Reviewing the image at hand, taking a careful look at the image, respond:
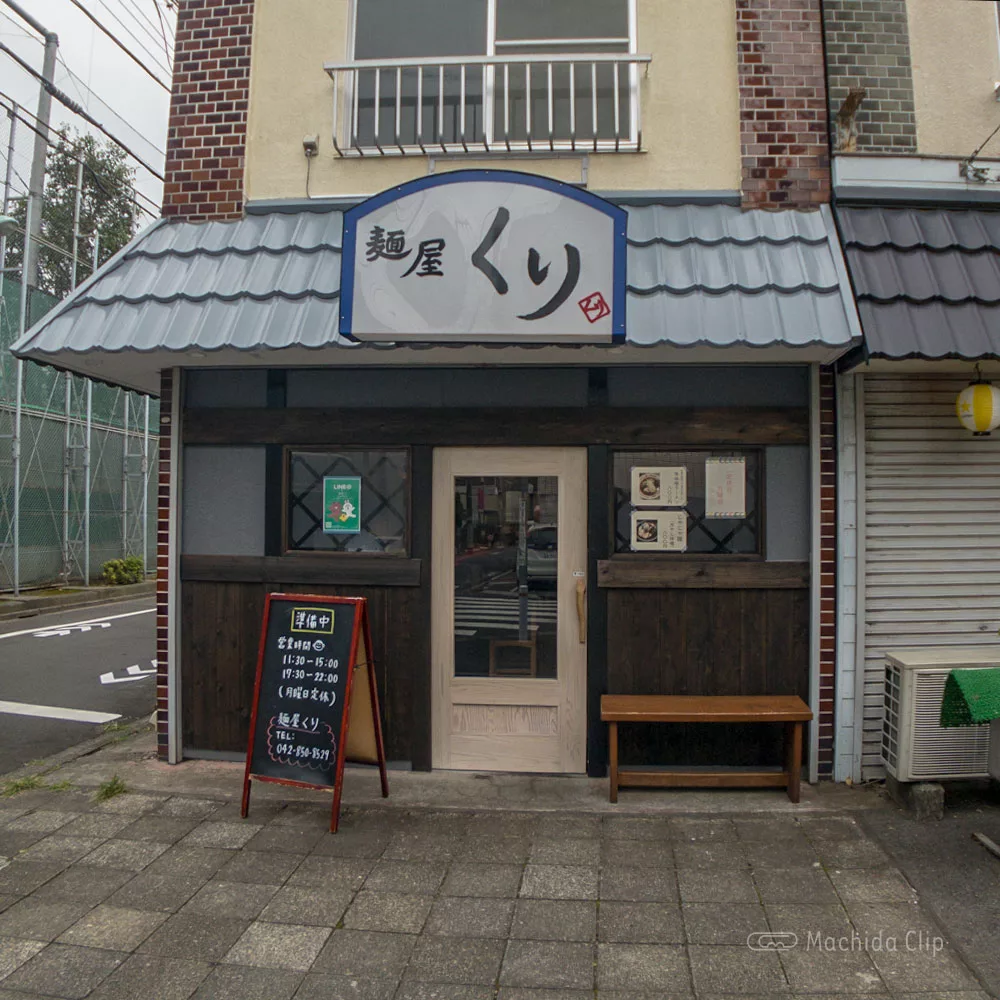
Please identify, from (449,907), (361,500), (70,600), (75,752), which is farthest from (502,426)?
(70,600)

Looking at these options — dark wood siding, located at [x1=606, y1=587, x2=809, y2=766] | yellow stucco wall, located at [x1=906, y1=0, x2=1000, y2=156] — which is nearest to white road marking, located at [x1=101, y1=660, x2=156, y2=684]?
dark wood siding, located at [x1=606, y1=587, x2=809, y2=766]

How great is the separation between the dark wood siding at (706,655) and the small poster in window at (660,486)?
2.01 feet

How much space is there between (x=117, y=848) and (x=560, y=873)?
2.48 metres

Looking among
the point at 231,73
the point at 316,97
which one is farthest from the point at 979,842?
the point at 231,73

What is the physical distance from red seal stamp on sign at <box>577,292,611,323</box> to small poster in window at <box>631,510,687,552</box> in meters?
Result: 1.63

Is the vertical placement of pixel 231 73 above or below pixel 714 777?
above

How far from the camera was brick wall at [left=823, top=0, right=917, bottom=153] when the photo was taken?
5684 millimetres

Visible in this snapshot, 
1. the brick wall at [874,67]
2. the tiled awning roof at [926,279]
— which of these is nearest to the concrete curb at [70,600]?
the tiled awning roof at [926,279]

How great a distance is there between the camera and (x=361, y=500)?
5809 mm

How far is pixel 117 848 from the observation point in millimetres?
4520

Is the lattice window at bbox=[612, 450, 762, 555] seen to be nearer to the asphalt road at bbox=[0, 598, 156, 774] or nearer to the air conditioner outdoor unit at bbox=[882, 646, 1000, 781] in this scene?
the air conditioner outdoor unit at bbox=[882, 646, 1000, 781]

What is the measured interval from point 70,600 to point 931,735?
639 inches

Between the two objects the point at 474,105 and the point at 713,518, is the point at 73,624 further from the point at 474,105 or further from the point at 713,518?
the point at 713,518

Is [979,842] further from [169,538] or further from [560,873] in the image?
[169,538]
